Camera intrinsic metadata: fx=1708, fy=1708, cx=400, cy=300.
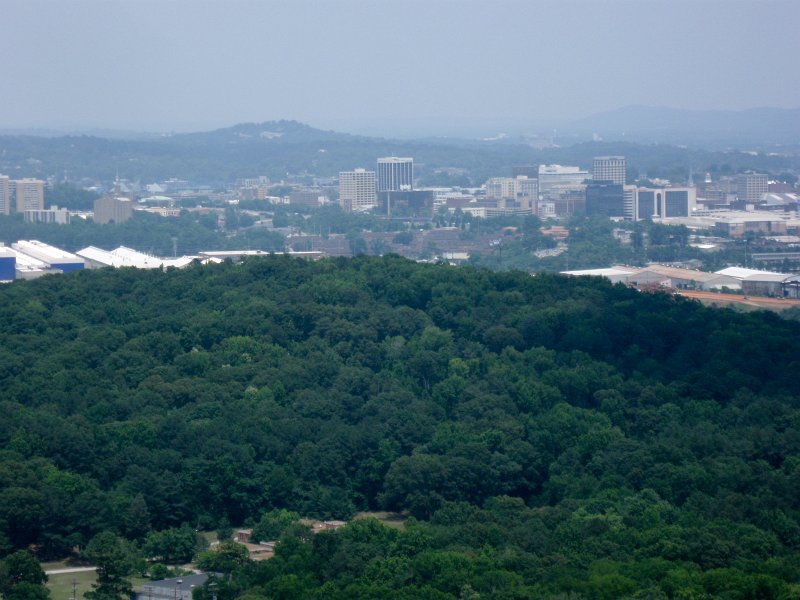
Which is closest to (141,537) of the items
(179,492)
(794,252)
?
(179,492)

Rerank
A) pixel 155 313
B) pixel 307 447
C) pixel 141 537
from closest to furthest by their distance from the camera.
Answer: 1. pixel 141 537
2. pixel 307 447
3. pixel 155 313

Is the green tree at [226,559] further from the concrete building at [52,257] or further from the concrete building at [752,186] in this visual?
the concrete building at [752,186]

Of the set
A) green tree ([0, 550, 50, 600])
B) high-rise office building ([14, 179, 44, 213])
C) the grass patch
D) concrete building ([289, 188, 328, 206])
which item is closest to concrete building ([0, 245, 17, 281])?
the grass patch

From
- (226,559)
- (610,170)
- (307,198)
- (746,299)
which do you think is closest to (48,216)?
(307,198)

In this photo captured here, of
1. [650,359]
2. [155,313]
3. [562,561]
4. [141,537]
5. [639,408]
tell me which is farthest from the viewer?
[155,313]

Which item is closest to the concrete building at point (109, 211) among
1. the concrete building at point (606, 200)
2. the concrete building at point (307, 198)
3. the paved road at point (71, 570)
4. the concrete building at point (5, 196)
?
the concrete building at point (5, 196)

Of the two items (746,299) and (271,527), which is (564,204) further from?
(271,527)

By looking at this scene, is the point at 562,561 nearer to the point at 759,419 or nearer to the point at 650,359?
the point at 759,419
